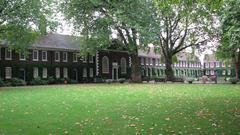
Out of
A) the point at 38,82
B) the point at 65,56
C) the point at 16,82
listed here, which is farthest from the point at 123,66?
the point at 16,82

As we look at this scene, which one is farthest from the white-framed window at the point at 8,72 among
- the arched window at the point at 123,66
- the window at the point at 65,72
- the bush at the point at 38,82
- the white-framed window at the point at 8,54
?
the arched window at the point at 123,66

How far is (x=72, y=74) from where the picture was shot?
6688 cm

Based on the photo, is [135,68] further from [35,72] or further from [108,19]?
[35,72]

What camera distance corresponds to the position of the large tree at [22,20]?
4228cm

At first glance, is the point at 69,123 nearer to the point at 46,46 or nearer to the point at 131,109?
the point at 131,109

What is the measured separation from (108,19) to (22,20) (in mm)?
11493

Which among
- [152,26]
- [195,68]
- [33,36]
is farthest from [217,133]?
[195,68]

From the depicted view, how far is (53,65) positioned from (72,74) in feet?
14.4

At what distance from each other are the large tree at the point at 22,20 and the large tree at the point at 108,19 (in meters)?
7.99

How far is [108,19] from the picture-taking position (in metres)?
49.7

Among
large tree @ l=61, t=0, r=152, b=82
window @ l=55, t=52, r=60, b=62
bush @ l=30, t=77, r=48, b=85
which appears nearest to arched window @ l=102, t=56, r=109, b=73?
window @ l=55, t=52, r=60, b=62

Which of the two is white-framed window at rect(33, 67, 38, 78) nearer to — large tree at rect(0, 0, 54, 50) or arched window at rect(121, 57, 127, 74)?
large tree at rect(0, 0, 54, 50)

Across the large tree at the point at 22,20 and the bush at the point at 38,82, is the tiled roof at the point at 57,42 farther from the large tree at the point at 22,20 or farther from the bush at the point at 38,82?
the large tree at the point at 22,20

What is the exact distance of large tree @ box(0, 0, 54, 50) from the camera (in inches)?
1665
